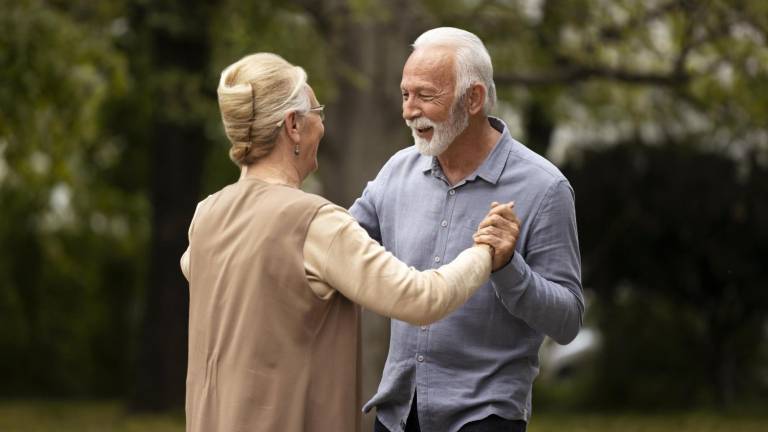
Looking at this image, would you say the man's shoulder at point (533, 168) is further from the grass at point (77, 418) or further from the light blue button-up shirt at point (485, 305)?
the grass at point (77, 418)

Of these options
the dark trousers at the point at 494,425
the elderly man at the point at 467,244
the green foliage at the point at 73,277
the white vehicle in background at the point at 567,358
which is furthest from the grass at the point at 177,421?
the dark trousers at the point at 494,425

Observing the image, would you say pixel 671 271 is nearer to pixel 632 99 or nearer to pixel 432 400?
pixel 632 99

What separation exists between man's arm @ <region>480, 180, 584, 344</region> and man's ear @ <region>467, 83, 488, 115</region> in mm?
337

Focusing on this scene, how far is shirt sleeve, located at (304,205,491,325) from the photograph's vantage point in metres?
3.56

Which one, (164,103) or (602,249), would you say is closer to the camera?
(164,103)

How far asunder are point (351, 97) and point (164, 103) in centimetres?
193

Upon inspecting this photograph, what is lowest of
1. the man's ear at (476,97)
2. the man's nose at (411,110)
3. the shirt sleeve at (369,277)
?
the shirt sleeve at (369,277)

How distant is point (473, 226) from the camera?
13.5 ft

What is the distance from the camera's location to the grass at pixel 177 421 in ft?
46.1

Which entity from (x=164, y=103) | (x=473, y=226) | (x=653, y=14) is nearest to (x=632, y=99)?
(x=653, y=14)

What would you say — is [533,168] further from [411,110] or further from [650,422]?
[650,422]

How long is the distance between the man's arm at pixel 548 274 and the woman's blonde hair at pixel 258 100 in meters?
0.64

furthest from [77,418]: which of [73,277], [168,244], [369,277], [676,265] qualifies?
[369,277]

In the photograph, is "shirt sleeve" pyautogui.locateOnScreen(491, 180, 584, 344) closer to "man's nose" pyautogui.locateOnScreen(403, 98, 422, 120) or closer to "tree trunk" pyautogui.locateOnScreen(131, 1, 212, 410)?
"man's nose" pyautogui.locateOnScreen(403, 98, 422, 120)
